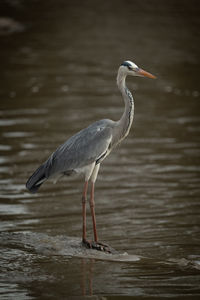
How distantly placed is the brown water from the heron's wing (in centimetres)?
93

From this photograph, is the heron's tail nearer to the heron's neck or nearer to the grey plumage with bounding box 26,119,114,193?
the grey plumage with bounding box 26,119,114,193

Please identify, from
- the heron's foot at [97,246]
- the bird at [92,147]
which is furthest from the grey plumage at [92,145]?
the heron's foot at [97,246]

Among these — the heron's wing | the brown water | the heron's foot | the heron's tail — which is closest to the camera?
the brown water

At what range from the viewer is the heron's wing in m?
8.38

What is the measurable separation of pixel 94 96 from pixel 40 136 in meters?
3.61

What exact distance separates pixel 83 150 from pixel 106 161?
4563 mm

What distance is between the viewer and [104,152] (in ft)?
27.6

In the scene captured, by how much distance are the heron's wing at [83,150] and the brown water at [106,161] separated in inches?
36.5

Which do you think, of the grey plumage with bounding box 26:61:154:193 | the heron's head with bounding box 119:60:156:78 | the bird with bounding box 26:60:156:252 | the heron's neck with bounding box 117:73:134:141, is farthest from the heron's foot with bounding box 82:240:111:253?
the heron's head with bounding box 119:60:156:78

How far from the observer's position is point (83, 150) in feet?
27.5

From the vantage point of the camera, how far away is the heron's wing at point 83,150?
8375 millimetres

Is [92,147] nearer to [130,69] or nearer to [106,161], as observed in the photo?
[130,69]

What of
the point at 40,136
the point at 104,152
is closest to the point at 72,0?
the point at 40,136

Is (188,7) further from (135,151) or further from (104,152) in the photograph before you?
(104,152)
